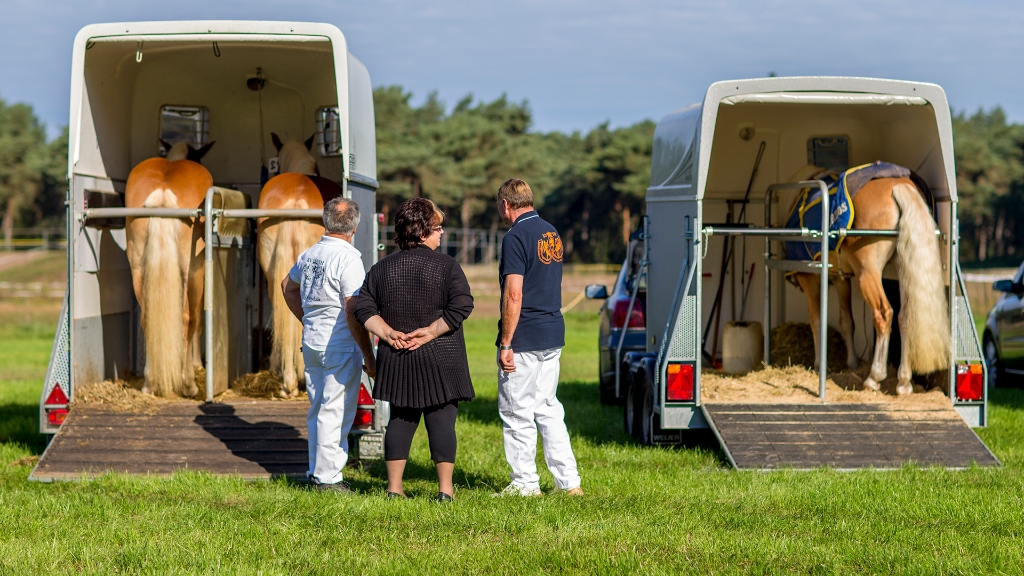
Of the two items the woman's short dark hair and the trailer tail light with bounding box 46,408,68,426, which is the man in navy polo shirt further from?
the trailer tail light with bounding box 46,408,68,426

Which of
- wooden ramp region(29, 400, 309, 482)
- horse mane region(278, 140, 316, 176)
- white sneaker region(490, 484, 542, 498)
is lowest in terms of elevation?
white sneaker region(490, 484, 542, 498)

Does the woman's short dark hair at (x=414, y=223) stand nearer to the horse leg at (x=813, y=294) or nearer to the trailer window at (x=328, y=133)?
the trailer window at (x=328, y=133)

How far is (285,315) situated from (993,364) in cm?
903

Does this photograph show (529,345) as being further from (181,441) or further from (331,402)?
(181,441)

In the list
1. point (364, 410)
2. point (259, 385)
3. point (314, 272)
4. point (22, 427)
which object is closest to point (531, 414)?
point (314, 272)

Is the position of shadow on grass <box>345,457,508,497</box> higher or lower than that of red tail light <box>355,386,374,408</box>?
lower

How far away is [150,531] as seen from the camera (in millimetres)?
4867

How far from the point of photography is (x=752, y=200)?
963 centimetres

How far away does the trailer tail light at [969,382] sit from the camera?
23.5 feet

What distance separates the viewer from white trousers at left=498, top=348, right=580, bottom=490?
5.57m

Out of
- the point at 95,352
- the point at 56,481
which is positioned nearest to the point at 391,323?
the point at 56,481

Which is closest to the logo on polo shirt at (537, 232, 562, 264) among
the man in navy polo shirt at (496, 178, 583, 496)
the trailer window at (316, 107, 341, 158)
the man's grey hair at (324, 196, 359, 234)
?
the man in navy polo shirt at (496, 178, 583, 496)

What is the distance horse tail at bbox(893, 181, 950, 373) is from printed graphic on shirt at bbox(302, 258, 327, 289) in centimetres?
406

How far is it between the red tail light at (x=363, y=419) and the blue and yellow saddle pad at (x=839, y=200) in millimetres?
3574
